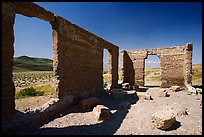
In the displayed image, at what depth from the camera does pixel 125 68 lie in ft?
60.1

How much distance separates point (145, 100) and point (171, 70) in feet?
23.0

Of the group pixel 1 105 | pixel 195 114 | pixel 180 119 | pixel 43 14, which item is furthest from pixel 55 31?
pixel 195 114

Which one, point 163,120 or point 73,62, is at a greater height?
point 73,62

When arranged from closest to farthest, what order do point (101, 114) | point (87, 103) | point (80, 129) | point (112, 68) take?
point (80, 129)
point (101, 114)
point (87, 103)
point (112, 68)

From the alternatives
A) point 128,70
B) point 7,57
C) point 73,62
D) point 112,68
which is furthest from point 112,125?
point 128,70

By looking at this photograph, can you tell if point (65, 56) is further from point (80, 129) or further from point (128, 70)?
point (128, 70)

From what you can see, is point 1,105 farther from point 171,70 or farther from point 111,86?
point 171,70

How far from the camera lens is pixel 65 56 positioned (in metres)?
8.20

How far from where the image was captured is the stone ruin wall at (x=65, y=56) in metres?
5.26

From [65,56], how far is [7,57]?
3145 mm

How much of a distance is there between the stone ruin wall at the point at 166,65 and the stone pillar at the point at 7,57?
13407mm

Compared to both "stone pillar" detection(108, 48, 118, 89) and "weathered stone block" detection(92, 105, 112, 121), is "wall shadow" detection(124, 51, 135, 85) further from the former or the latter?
"weathered stone block" detection(92, 105, 112, 121)

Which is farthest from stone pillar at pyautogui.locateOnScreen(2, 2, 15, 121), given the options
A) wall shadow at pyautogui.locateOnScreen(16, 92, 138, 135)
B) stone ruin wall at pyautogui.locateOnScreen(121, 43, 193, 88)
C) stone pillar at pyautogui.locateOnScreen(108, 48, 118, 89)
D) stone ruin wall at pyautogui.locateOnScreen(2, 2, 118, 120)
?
stone ruin wall at pyautogui.locateOnScreen(121, 43, 193, 88)

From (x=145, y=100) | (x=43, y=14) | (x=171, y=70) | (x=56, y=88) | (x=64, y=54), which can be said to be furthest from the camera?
(x=171, y=70)
